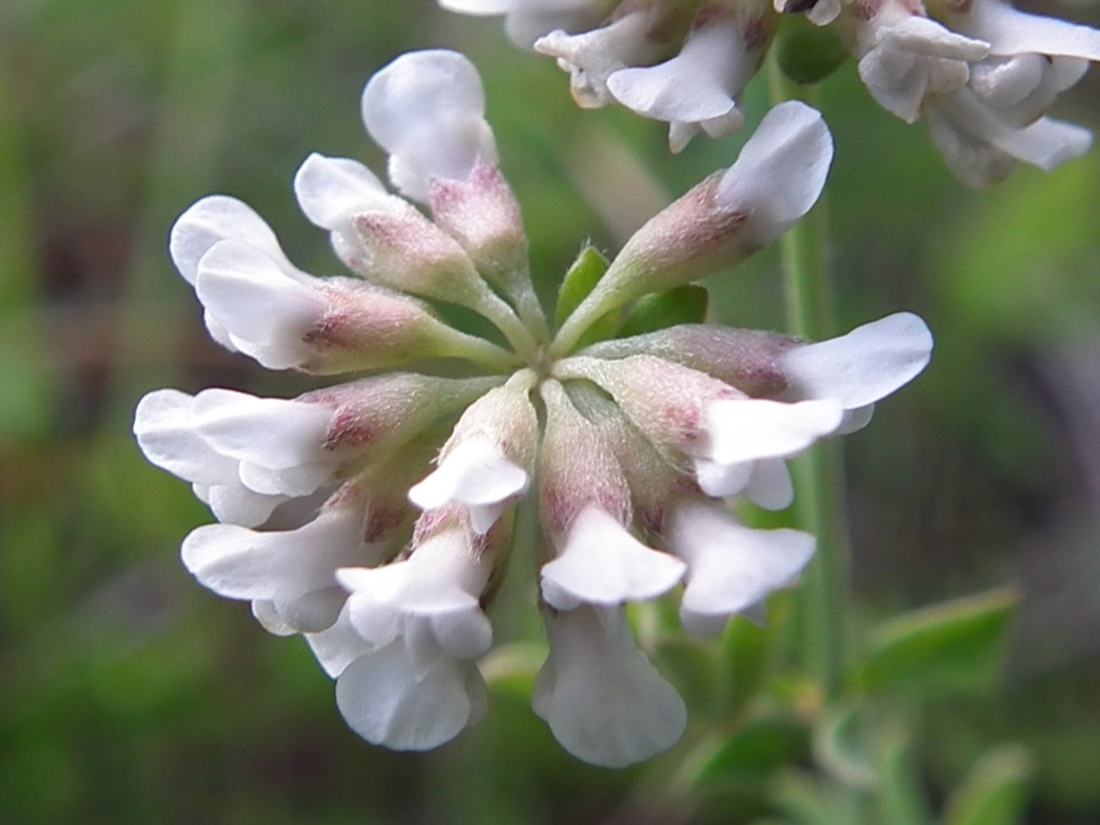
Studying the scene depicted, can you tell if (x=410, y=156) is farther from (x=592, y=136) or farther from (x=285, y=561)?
(x=592, y=136)

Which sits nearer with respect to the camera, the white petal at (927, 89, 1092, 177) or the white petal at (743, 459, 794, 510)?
the white petal at (743, 459, 794, 510)

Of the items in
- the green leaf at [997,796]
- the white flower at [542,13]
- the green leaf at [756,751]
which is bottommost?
the green leaf at [997,796]


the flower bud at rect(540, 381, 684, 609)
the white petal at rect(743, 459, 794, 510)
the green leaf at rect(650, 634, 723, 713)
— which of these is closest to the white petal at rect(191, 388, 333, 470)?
the flower bud at rect(540, 381, 684, 609)

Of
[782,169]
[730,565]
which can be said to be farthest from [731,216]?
[730,565]

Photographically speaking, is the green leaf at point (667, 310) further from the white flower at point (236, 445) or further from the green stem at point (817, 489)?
the white flower at point (236, 445)

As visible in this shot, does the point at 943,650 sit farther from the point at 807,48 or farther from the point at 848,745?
the point at 807,48

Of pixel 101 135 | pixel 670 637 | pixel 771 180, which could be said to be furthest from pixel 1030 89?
pixel 101 135

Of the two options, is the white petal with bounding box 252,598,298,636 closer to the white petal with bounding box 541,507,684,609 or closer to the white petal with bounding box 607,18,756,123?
the white petal with bounding box 541,507,684,609

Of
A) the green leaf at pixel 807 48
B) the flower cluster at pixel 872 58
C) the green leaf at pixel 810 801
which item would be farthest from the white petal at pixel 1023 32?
the green leaf at pixel 810 801

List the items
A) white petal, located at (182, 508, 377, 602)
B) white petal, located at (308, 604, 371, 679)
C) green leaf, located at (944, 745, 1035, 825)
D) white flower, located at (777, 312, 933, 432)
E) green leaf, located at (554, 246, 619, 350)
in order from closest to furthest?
white flower, located at (777, 312, 933, 432), white petal, located at (182, 508, 377, 602), white petal, located at (308, 604, 371, 679), green leaf, located at (554, 246, 619, 350), green leaf, located at (944, 745, 1035, 825)
